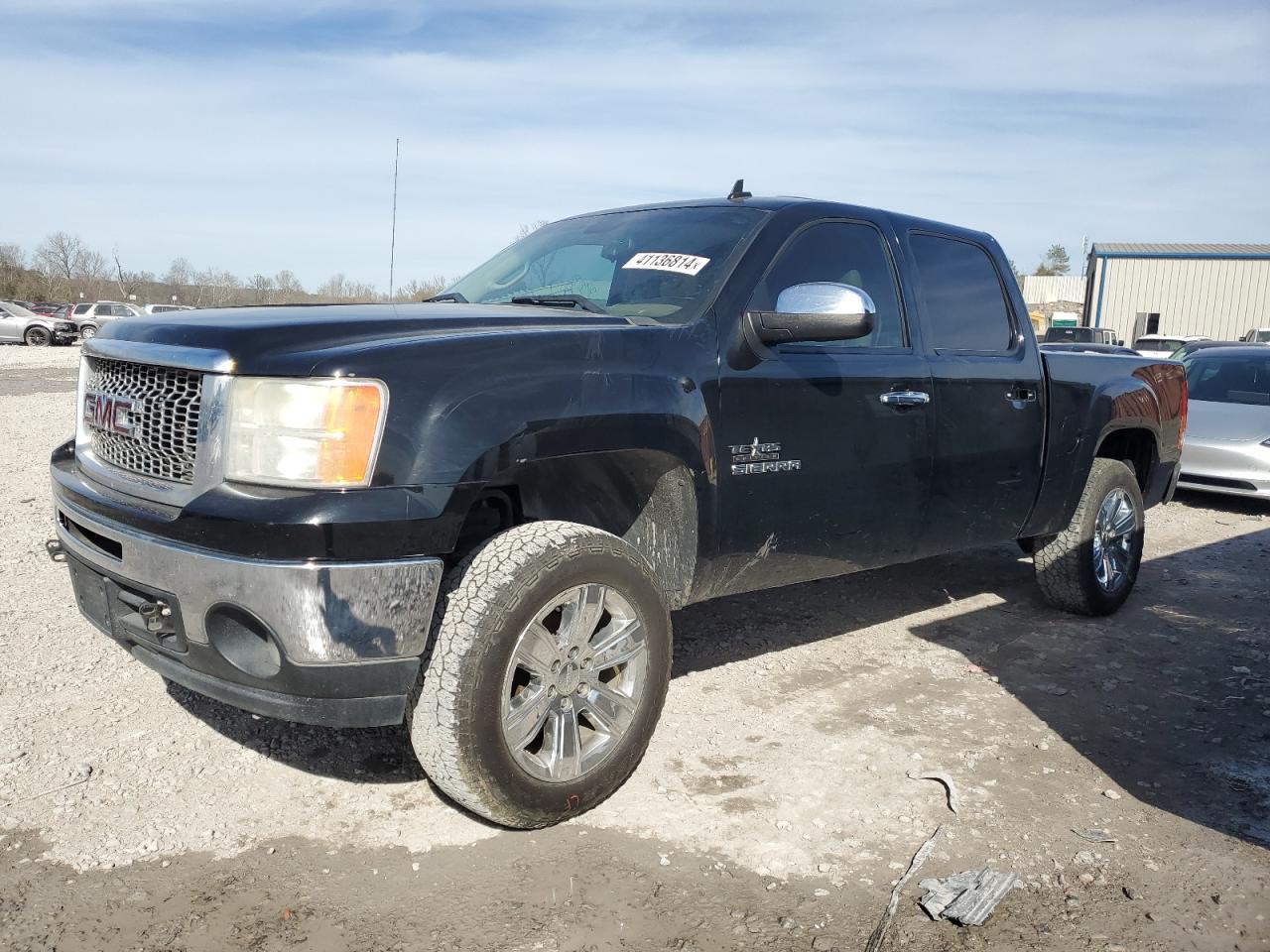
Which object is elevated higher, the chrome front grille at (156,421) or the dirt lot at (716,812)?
the chrome front grille at (156,421)

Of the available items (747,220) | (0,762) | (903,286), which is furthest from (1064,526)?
(0,762)

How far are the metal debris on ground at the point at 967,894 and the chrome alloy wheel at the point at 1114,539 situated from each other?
2.99 m

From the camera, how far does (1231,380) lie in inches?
415

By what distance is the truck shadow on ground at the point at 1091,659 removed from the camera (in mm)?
3582

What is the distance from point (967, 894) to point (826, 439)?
160cm

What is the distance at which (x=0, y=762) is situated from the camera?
11.1 ft

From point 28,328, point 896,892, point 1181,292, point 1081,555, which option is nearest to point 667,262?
point 896,892

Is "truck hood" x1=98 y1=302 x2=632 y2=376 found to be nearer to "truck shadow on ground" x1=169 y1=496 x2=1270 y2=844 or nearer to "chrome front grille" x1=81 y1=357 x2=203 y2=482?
"chrome front grille" x1=81 y1=357 x2=203 y2=482

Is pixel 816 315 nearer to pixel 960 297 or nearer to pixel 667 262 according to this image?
pixel 667 262

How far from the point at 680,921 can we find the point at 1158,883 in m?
1.34

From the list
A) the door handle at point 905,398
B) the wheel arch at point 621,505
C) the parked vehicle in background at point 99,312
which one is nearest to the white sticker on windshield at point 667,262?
the wheel arch at point 621,505

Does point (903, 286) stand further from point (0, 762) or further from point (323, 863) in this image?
point (0, 762)

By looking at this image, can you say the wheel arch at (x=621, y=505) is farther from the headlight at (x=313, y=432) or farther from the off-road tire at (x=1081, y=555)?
the off-road tire at (x=1081, y=555)

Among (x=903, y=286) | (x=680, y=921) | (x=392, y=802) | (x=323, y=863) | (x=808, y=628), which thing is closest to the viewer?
(x=680, y=921)
